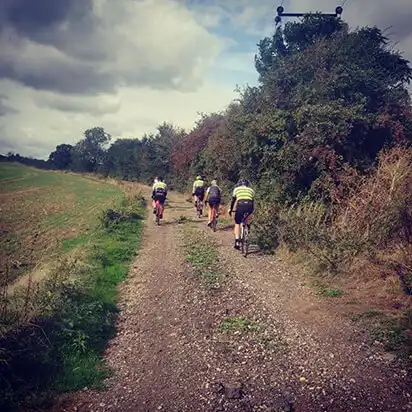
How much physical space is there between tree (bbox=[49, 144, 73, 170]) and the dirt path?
100589mm

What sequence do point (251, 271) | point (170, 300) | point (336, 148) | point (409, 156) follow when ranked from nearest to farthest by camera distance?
point (170, 300), point (251, 271), point (409, 156), point (336, 148)

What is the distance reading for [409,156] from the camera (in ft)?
33.6

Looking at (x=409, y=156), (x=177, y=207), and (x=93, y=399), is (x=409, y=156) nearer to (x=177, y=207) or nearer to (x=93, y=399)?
(x=93, y=399)

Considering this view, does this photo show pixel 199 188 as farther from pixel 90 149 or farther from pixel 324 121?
pixel 90 149

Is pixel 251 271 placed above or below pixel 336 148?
below

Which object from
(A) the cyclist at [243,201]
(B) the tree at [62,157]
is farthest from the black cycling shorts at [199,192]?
(B) the tree at [62,157]

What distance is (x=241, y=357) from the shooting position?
524 centimetres

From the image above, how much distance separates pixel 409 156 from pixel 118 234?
34.9ft

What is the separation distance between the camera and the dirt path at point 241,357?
4.27 metres

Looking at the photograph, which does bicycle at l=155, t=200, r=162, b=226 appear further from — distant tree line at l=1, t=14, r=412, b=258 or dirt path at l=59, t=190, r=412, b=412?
dirt path at l=59, t=190, r=412, b=412

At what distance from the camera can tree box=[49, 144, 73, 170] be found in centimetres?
10219

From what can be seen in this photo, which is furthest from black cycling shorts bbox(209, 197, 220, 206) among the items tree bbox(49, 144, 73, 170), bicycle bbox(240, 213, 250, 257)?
tree bbox(49, 144, 73, 170)

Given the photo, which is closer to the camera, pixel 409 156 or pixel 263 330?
pixel 263 330

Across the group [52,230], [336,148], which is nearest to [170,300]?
[336,148]
